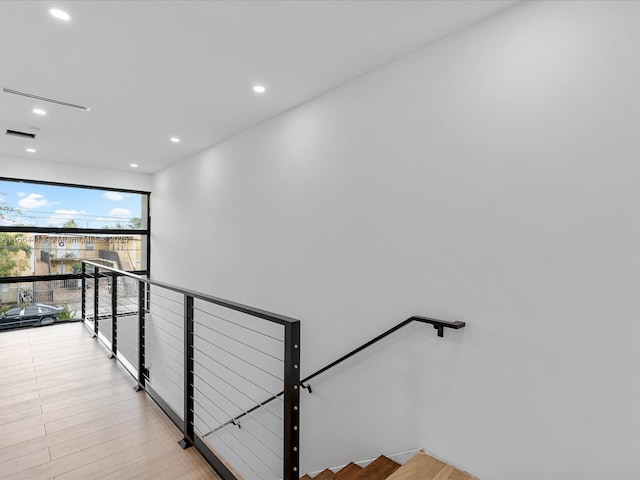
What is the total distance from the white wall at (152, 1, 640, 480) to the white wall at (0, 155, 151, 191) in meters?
4.48

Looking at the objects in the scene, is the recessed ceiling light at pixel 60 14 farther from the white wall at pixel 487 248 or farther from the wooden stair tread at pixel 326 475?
the wooden stair tread at pixel 326 475

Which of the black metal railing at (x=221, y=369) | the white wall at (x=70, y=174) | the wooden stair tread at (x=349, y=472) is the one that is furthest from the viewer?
the white wall at (x=70, y=174)

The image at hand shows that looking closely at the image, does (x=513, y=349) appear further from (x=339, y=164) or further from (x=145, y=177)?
(x=145, y=177)

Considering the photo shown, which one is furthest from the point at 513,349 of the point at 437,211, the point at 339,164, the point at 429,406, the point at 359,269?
the point at 339,164

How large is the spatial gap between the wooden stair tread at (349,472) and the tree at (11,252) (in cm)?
575

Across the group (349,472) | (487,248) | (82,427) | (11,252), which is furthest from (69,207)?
(487,248)

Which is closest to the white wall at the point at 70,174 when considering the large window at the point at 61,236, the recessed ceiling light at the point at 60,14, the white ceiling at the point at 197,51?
the large window at the point at 61,236

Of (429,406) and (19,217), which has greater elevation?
(19,217)

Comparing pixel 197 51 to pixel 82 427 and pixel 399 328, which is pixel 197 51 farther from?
pixel 82 427

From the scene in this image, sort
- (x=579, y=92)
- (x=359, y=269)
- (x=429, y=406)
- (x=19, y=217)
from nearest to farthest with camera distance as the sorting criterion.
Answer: (x=579, y=92)
(x=429, y=406)
(x=359, y=269)
(x=19, y=217)

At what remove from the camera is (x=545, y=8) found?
1.76m

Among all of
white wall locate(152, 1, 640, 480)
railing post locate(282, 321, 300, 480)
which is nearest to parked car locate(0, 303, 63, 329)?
white wall locate(152, 1, 640, 480)

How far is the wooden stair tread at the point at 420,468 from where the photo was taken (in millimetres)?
1907

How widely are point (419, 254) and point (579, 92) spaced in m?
1.17
